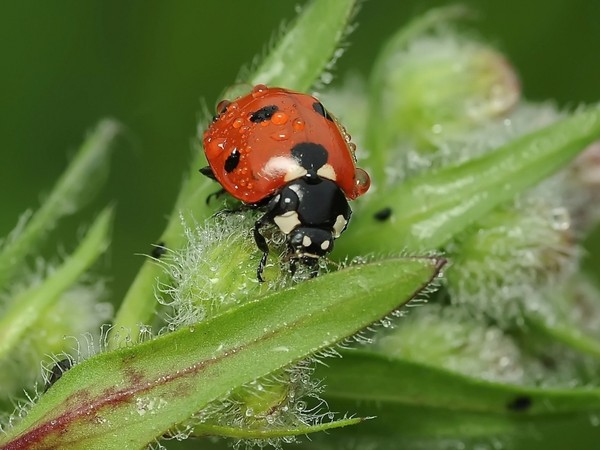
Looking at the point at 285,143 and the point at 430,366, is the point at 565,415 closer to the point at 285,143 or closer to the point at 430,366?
the point at 430,366

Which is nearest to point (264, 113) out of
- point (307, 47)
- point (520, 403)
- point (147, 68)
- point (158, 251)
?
point (307, 47)

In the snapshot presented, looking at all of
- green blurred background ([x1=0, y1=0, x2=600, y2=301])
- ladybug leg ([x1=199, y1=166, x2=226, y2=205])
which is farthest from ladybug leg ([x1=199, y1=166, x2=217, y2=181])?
green blurred background ([x1=0, y1=0, x2=600, y2=301])

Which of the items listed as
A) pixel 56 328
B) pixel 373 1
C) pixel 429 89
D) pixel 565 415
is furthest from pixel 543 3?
pixel 56 328

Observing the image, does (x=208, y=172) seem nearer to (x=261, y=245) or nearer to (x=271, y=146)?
(x=271, y=146)

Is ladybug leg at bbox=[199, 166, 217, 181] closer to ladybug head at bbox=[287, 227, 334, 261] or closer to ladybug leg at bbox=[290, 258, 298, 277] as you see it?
ladybug head at bbox=[287, 227, 334, 261]

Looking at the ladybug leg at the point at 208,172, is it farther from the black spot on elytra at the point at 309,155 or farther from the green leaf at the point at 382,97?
the green leaf at the point at 382,97

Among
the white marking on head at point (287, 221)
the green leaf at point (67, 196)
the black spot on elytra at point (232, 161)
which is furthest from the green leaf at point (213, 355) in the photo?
the green leaf at point (67, 196)
